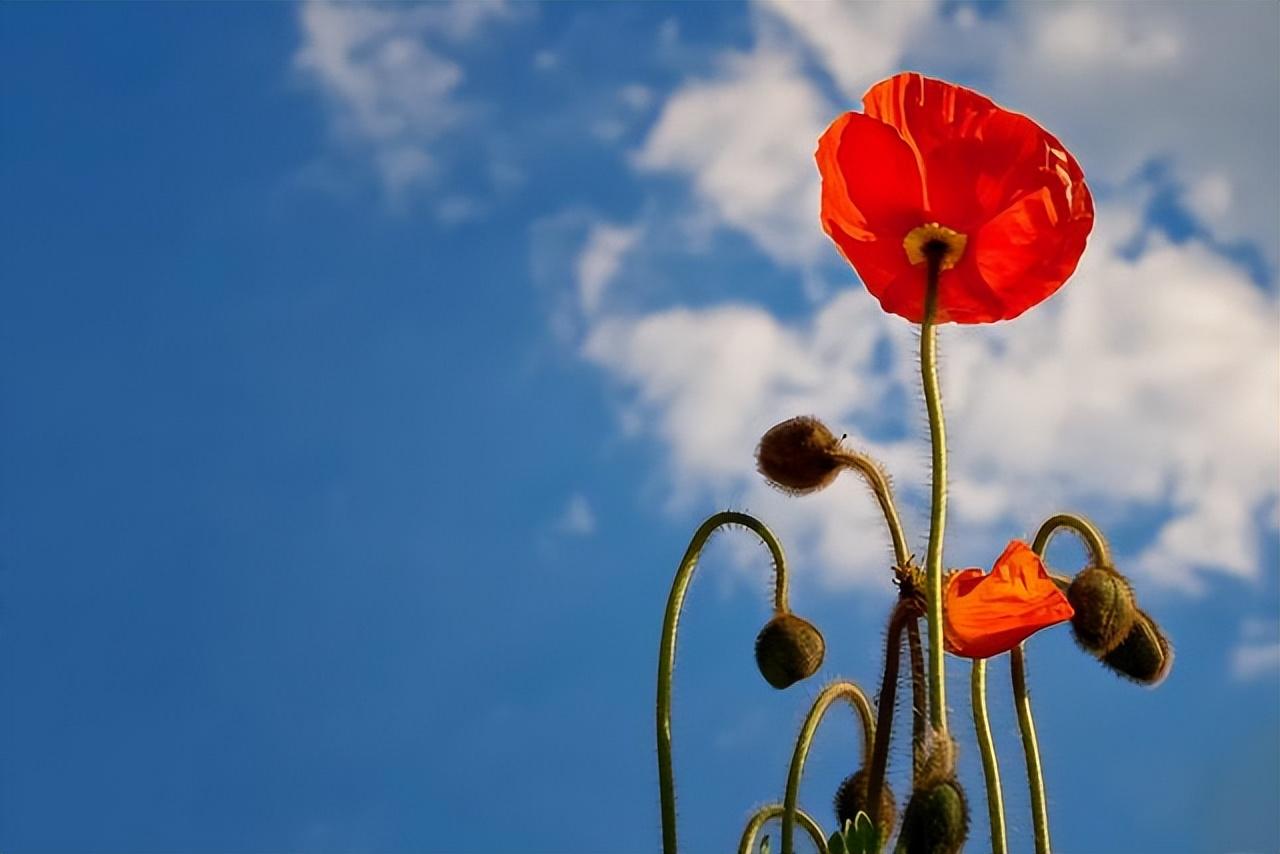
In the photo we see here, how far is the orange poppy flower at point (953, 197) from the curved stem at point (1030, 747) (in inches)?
19.3

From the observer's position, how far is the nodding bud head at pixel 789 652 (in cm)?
216

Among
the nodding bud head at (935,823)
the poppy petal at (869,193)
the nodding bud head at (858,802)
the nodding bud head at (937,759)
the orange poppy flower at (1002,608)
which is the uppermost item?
the poppy petal at (869,193)

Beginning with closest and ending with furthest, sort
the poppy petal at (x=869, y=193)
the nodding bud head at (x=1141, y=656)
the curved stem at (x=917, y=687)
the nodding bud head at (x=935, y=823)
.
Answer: the nodding bud head at (x=935, y=823) → the curved stem at (x=917, y=687) → the poppy petal at (x=869, y=193) → the nodding bud head at (x=1141, y=656)

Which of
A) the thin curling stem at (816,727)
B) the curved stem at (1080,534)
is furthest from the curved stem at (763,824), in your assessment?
the curved stem at (1080,534)

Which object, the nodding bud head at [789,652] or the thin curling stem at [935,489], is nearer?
the thin curling stem at [935,489]

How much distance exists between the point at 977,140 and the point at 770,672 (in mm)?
775

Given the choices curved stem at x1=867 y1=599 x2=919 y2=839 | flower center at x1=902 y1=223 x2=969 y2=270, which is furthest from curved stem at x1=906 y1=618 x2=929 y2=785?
flower center at x1=902 y1=223 x2=969 y2=270

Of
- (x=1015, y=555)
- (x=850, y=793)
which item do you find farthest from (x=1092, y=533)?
(x=850, y=793)

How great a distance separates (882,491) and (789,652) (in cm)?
27

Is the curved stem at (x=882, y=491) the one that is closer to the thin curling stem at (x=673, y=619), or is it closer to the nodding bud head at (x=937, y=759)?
the thin curling stem at (x=673, y=619)

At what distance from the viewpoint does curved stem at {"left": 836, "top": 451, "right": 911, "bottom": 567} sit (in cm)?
197

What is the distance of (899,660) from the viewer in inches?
74.9

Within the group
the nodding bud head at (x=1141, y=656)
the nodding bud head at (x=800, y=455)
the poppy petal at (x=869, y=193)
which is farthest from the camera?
the nodding bud head at (x=1141, y=656)

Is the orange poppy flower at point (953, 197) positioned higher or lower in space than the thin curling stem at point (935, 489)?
higher
